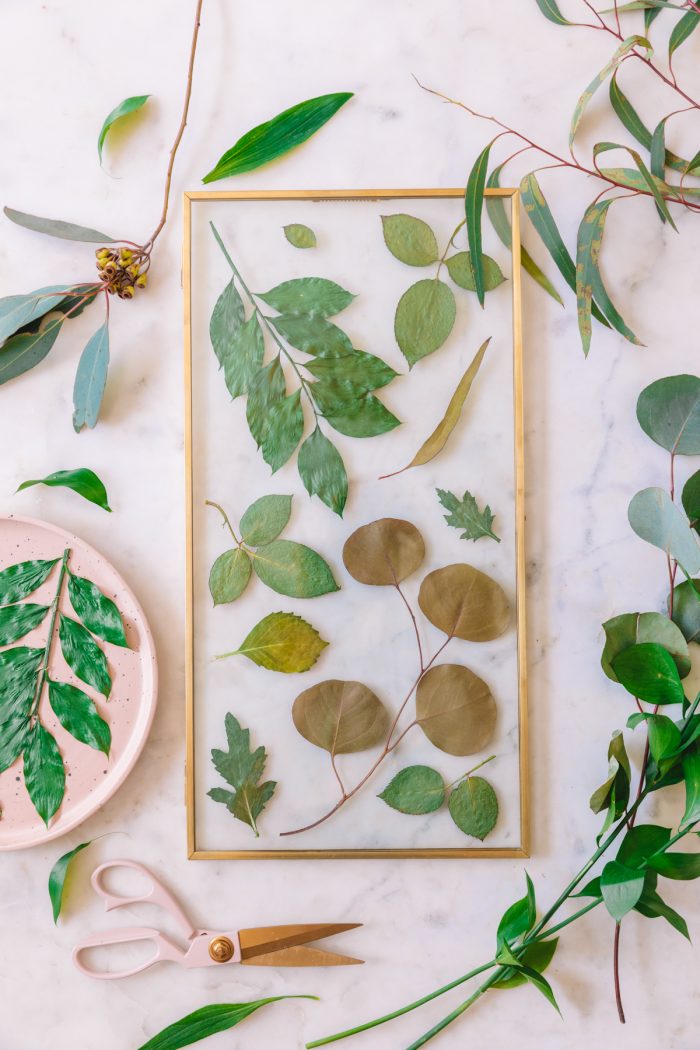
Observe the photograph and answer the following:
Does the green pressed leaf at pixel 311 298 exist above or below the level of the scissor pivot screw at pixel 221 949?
above

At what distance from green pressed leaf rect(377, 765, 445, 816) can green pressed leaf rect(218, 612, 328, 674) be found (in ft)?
0.47

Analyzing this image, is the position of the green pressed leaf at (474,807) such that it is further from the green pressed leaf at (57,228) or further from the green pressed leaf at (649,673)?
the green pressed leaf at (57,228)

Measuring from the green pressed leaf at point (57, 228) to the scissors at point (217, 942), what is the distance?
2.03 ft

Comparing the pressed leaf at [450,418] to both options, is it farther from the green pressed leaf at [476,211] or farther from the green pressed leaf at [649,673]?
the green pressed leaf at [649,673]

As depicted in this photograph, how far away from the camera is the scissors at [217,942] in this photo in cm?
76

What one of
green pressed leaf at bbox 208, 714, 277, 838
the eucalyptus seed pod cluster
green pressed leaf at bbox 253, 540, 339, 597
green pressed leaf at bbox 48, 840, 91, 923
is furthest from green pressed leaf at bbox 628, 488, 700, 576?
green pressed leaf at bbox 48, 840, 91, 923

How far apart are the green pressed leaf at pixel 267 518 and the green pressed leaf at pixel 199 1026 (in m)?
0.45

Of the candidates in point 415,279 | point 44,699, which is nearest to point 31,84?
point 415,279

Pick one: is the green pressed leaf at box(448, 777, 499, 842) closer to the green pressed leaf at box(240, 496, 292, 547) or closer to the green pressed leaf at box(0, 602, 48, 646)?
the green pressed leaf at box(240, 496, 292, 547)

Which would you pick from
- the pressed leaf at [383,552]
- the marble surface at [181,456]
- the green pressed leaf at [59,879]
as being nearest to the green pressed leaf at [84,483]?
the marble surface at [181,456]

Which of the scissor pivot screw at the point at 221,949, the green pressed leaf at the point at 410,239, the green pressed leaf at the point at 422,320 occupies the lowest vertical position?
the scissor pivot screw at the point at 221,949

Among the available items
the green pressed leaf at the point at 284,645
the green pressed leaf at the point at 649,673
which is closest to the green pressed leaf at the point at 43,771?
the green pressed leaf at the point at 284,645

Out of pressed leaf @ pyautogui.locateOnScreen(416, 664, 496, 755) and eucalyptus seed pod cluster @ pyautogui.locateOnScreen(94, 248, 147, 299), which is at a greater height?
eucalyptus seed pod cluster @ pyautogui.locateOnScreen(94, 248, 147, 299)

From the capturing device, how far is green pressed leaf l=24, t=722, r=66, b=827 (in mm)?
771
